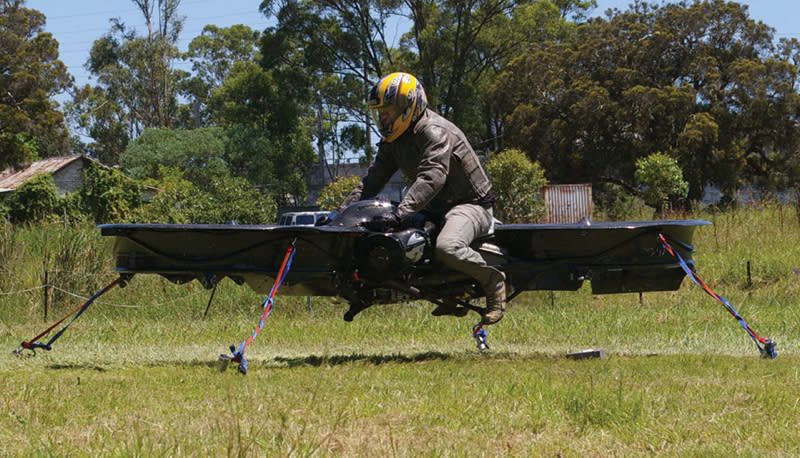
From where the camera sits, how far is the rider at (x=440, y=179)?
7.05 metres

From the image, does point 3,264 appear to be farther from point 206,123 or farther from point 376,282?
point 206,123

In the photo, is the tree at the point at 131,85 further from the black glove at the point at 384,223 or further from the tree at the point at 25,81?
the black glove at the point at 384,223

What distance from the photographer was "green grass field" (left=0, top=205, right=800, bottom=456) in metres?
4.10

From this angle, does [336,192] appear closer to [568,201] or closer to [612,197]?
[568,201]

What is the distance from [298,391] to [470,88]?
41.9 m

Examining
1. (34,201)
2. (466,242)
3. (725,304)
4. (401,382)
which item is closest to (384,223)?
(466,242)

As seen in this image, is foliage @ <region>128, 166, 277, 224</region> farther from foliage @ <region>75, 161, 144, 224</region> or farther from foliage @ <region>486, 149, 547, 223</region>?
foliage @ <region>486, 149, 547, 223</region>

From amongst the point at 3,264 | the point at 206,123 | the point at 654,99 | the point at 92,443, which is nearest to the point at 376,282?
the point at 92,443

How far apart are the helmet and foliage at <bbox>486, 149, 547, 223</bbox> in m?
22.6

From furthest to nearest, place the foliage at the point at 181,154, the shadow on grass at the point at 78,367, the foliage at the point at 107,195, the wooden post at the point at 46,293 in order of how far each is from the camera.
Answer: the foliage at the point at 181,154 < the foliage at the point at 107,195 < the wooden post at the point at 46,293 < the shadow on grass at the point at 78,367

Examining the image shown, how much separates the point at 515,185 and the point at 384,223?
959 inches

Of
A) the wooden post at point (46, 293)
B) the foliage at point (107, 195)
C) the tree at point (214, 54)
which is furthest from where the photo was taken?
the tree at point (214, 54)

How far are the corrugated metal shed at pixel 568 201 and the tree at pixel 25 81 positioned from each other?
68.9ft

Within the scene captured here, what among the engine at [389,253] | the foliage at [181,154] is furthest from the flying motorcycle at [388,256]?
the foliage at [181,154]
